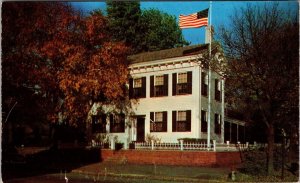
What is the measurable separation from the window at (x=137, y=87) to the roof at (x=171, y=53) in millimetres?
1293

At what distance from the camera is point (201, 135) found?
3000cm

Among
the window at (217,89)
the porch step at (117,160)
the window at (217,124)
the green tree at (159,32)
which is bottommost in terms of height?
the porch step at (117,160)

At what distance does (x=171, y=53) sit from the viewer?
31.6 meters

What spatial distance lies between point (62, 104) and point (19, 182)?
451 inches

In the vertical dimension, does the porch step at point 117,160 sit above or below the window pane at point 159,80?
below

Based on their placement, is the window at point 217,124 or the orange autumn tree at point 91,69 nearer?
the orange autumn tree at point 91,69

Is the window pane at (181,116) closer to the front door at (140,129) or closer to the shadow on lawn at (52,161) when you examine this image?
the front door at (140,129)

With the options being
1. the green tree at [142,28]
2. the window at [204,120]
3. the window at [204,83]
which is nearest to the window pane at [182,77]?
the window at [204,83]

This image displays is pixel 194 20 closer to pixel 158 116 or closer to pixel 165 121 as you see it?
pixel 165 121

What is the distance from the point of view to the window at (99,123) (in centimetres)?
3441

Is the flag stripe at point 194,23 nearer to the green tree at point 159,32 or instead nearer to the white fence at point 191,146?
the white fence at point 191,146

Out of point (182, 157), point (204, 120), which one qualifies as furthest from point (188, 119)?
point (182, 157)

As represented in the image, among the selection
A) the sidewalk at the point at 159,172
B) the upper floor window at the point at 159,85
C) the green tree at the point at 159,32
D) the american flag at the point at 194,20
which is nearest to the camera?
the sidewalk at the point at 159,172

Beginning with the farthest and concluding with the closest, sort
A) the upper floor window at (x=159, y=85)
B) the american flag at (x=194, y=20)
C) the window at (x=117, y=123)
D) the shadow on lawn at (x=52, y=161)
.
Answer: the window at (x=117, y=123), the upper floor window at (x=159, y=85), the american flag at (x=194, y=20), the shadow on lawn at (x=52, y=161)
